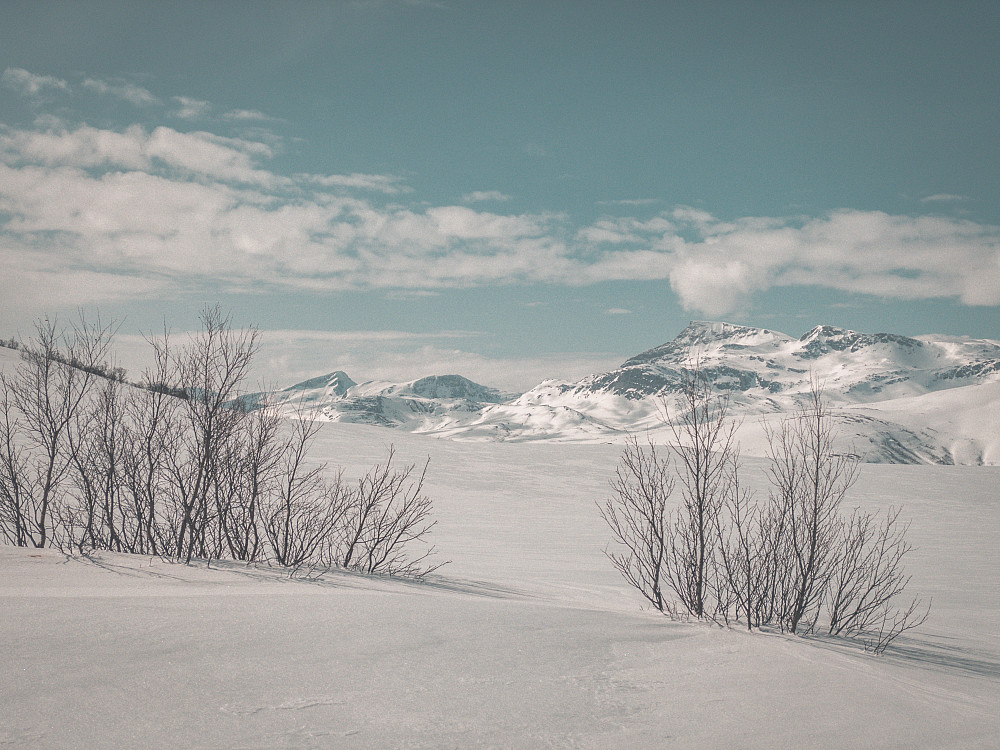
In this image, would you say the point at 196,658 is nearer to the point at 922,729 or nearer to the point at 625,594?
the point at 922,729

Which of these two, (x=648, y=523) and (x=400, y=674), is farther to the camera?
(x=648, y=523)

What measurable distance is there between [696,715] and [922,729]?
1126mm

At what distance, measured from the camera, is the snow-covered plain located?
113 inches

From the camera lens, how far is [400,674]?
11.7 ft

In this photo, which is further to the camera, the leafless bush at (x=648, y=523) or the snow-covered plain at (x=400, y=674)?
the leafless bush at (x=648, y=523)

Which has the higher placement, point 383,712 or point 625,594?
point 383,712

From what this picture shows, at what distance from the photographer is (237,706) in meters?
2.99

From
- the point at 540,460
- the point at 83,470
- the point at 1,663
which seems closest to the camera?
the point at 1,663

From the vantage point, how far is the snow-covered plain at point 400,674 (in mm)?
2881

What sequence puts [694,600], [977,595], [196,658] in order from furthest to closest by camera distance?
[977,595] < [694,600] < [196,658]

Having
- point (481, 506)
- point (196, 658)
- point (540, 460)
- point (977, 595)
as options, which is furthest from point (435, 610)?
point (540, 460)

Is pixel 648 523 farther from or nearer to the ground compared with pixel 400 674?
farther from the ground

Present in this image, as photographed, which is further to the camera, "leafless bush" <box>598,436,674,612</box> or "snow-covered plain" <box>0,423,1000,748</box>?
"leafless bush" <box>598,436,674,612</box>

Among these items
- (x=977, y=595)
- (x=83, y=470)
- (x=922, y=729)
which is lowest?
(x=977, y=595)
